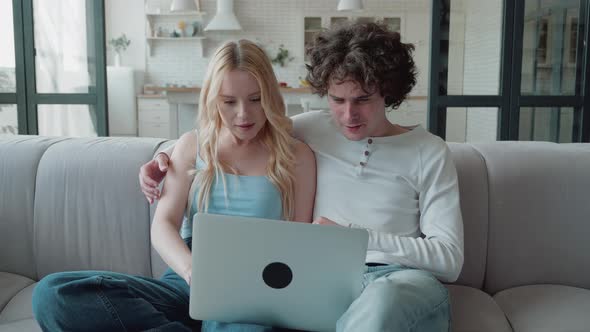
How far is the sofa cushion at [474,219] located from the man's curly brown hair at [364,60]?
377mm

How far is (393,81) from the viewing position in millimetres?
1503

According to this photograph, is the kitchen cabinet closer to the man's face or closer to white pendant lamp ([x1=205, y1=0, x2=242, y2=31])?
white pendant lamp ([x1=205, y1=0, x2=242, y2=31])

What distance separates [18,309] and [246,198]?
2.46ft

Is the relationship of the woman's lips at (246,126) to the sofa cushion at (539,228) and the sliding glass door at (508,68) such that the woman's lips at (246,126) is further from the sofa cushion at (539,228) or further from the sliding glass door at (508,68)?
the sliding glass door at (508,68)

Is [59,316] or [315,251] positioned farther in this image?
[59,316]

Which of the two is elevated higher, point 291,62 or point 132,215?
point 291,62

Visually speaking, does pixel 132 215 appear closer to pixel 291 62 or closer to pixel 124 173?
pixel 124 173

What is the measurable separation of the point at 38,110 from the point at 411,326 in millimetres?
3169

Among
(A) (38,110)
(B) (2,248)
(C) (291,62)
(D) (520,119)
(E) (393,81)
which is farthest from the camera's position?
(C) (291,62)

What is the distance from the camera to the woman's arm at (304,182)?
159 cm

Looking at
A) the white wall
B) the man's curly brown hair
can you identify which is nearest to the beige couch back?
the man's curly brown hair

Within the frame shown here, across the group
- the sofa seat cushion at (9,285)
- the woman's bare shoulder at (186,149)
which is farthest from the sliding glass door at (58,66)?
the woman's bare shoulder at (186,149)

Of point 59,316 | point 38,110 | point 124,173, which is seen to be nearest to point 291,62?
point 38,110

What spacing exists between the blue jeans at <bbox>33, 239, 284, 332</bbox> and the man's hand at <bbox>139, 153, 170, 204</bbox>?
0.28 metres
